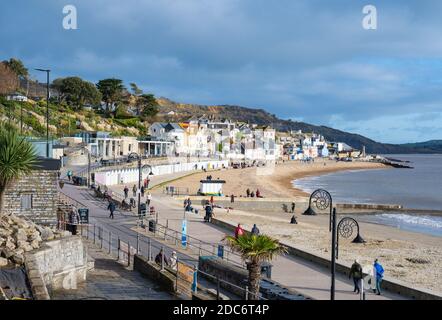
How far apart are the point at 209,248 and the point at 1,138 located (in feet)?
32.0

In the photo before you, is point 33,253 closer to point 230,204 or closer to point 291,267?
point 291,267

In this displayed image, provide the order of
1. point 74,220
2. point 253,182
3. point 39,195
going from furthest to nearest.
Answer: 1. point 253,182
2. point 74,220
3. point 39,195

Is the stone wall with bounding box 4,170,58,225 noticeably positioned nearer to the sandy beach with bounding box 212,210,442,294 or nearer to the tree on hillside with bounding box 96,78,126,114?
the sandy beach with bounding box 212,210,442,294

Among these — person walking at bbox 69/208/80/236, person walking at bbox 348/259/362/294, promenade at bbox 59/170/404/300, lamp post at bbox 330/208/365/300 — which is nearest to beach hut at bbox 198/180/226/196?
promenade at bbox 59/170/404/300

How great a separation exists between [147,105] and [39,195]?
116m

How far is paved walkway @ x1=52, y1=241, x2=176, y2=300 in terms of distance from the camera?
12663 mm

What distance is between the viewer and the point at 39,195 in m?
19.2

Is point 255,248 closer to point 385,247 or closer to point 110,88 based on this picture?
point 385,247

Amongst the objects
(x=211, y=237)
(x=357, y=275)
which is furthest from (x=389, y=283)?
(x=211, y=237)

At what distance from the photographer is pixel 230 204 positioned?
154ft

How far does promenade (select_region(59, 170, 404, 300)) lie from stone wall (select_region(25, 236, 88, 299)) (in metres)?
5.35
